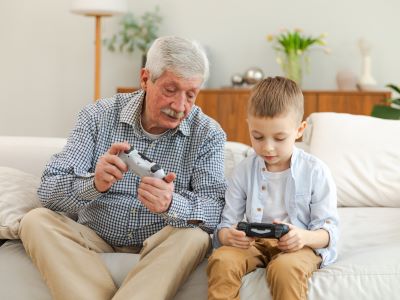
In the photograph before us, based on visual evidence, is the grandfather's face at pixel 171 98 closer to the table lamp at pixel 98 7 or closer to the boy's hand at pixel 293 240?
the boy's hand at pixel 293 240

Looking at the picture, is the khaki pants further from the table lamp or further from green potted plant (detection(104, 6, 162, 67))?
green potted plant (detection(104, 6, 162, 67))

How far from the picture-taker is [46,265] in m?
2.12

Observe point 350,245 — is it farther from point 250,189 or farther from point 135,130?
point 135,130

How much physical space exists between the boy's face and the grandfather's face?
277 millimetres

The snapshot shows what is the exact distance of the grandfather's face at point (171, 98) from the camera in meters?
2.29

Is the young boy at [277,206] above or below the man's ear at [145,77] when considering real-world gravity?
below

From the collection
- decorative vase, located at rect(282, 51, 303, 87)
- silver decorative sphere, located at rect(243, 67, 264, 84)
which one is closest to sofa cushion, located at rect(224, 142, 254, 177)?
decorative vase, located at rect(282, 51, 303, 87)

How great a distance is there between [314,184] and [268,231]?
0.80ft

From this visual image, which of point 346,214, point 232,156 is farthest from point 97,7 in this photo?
point 346,214

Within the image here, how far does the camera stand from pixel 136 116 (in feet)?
7.97

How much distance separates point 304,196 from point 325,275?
8.8 inches

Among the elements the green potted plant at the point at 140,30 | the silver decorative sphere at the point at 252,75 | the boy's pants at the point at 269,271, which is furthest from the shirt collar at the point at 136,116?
the green potted plant at the point at 140,30

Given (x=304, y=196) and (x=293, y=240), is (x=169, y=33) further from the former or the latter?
(x=293, y=240)

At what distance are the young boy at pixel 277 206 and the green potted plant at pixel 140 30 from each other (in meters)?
3.78
